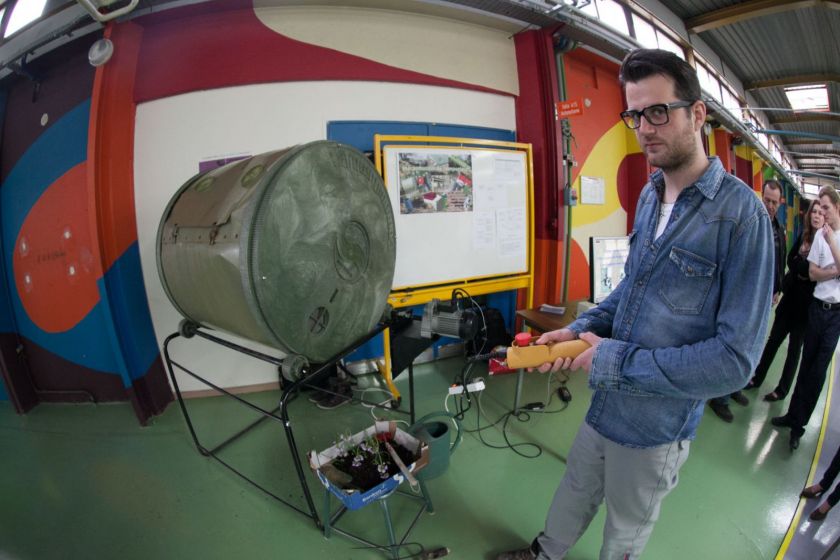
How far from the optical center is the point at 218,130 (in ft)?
7.50

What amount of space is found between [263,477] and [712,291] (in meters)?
2.18

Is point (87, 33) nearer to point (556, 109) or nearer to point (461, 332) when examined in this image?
point (461, 332)

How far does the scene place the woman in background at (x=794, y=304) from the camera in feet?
6.79

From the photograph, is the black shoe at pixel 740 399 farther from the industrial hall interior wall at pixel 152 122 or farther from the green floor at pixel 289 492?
the industrial hall interior wall at pixel 152 122

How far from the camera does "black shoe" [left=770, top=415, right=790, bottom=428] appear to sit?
2.08 meters

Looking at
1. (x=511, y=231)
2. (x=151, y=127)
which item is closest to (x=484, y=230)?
(x=511, y=231)

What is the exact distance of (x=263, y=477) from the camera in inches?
69.8

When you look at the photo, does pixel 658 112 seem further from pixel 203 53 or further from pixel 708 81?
pixel 708 81

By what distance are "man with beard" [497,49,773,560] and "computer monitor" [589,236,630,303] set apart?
3.99 feet

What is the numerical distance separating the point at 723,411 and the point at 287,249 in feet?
9.85

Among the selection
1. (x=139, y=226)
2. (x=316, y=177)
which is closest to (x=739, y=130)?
(x=316, y=177)

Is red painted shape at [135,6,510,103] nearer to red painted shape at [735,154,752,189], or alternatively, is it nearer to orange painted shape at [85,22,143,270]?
orange painted shape at [85,22,143,270]

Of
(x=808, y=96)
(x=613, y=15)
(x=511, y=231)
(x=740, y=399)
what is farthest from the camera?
(x=808, y=96)

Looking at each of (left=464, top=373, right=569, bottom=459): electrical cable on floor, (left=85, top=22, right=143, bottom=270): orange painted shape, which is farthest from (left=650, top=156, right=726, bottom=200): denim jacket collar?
(left=85, top=22, right=143, bottom=270): orange painted shape
